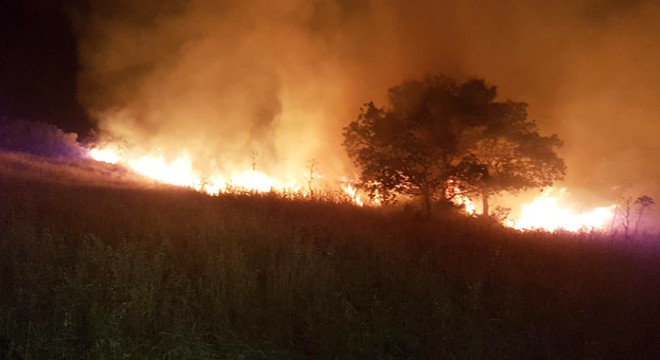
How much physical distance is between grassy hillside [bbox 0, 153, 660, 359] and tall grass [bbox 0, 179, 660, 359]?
2 cm

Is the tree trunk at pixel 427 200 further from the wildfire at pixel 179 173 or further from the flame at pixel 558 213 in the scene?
the flame at pixel 558 213

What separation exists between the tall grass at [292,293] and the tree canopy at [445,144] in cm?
245

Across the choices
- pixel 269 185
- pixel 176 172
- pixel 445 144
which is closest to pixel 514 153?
pixel 445 144

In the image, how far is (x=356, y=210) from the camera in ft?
37.3

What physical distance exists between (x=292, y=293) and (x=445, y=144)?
22.0 ft

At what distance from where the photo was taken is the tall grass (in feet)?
14.4

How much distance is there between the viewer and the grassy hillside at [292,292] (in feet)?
14.4

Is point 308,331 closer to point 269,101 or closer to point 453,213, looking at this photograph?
point 453,213

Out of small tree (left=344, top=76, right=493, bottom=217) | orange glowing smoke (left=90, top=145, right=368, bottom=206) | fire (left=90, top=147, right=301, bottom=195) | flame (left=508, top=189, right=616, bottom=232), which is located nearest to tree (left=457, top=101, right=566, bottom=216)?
small tree (left=344, top=76, right=493, bottom=217)

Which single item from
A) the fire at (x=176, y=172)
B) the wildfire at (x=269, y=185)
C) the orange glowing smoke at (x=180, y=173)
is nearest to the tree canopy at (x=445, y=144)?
the wildfire at (x=269, y=185)

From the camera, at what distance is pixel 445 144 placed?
11156 mm

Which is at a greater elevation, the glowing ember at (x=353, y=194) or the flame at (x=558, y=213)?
the flame at (x=558, y=213)

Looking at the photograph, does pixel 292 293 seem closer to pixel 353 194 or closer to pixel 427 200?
pixel 427 200

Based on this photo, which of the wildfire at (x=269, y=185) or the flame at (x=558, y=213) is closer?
the wildfire at (x=269, y=185)
